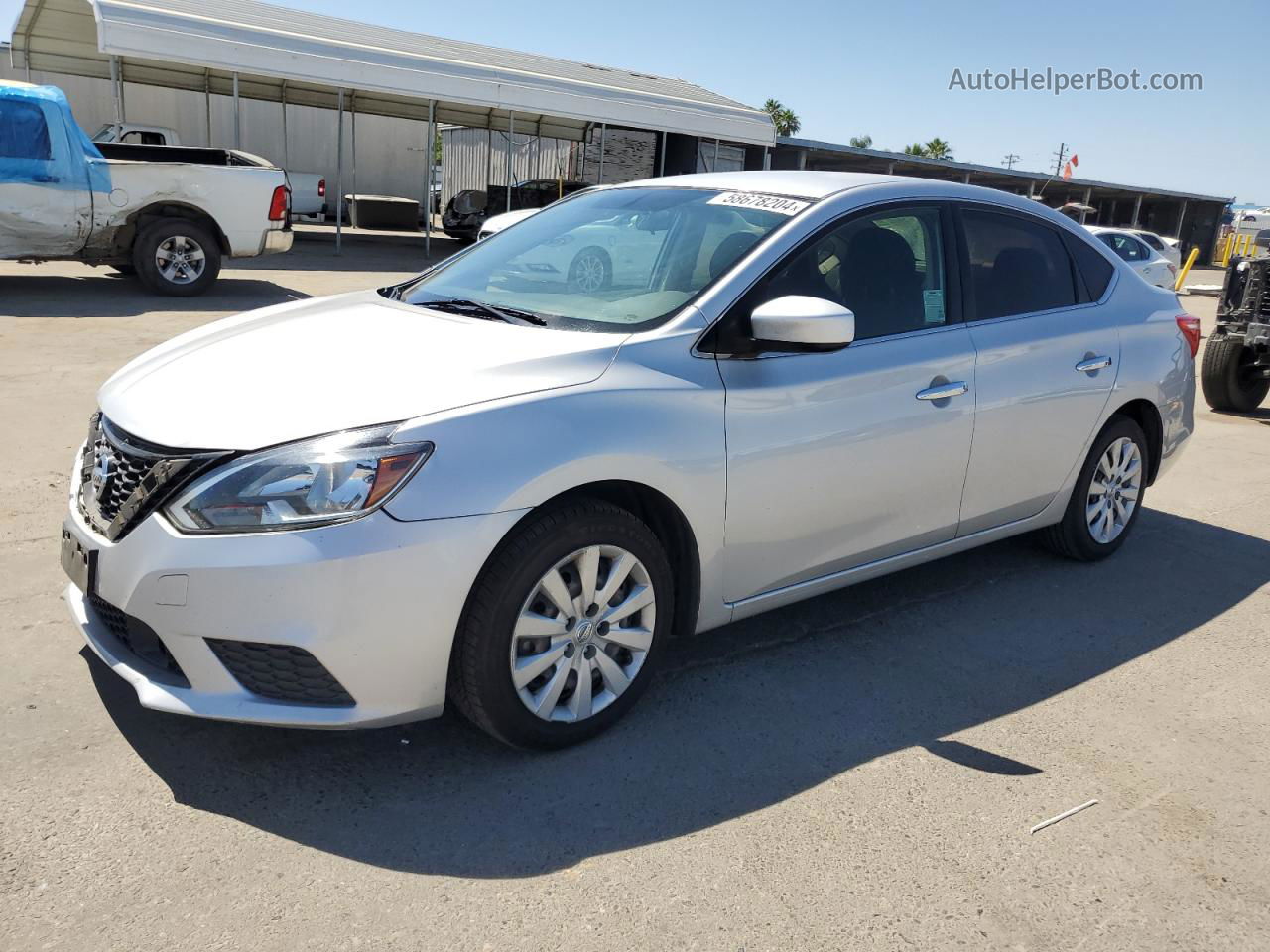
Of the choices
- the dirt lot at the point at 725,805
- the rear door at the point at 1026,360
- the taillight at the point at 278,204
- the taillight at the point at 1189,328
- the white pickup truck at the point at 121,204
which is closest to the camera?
the dirt lot at the point at 725,805

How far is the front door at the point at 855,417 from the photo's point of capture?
11.1 feet

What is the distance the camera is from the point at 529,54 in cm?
2761

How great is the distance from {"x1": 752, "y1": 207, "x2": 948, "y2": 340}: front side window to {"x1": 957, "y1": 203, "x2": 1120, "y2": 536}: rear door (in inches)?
8.3

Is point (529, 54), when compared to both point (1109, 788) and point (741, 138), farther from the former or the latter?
point (1109, 788)

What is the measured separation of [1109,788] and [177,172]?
440 inches

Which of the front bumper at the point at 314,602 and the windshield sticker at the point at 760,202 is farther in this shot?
the windshield sticker at the point at 760,202

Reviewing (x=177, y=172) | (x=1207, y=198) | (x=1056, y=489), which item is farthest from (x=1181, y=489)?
(x=1207, y=198)

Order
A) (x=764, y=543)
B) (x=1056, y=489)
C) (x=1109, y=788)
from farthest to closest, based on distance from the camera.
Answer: (x=1056, y=489) < (x=764, y=543) < (x=1109, y=788)

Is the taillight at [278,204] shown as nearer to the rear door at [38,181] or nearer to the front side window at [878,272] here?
the rear door at [38,181]

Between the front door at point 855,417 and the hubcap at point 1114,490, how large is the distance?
1161 mm

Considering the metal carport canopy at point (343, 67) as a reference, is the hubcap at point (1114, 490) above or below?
below

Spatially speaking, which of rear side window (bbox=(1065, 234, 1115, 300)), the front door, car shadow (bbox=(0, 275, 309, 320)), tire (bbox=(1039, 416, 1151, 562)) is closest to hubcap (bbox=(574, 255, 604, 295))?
the front door

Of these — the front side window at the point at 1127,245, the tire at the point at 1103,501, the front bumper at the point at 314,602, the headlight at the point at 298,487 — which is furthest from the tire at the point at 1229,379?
the headlight at the point at 298,487

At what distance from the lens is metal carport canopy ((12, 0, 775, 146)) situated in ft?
55.6
